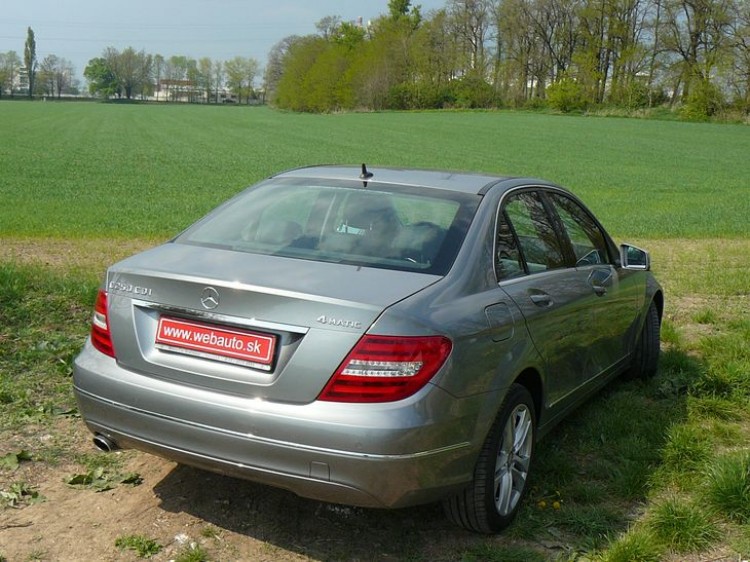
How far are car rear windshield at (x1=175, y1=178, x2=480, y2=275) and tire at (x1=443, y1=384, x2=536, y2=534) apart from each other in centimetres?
72

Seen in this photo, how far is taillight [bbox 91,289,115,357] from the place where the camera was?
12.1 ft

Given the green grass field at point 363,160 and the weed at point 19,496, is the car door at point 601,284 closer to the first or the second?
the weed at point 19,496

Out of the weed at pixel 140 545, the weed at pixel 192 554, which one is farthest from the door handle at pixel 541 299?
the weed at pixel 140 545

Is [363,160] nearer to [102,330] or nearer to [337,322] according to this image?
[102,330]

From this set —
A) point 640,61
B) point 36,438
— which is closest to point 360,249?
point 36,438

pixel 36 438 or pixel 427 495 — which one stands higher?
pixel 427 495

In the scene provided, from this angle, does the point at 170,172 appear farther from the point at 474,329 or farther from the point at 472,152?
the point at 474,329

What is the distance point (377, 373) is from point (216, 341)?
659 mm

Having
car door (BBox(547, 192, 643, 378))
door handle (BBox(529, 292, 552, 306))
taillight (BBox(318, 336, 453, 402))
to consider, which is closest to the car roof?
car door (BBox(547, 192, 643, 378))

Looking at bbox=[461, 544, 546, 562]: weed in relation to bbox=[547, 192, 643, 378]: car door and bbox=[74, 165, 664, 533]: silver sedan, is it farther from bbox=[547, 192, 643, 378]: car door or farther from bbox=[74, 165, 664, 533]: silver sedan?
bbox=[547, 192, 643, 378]: car door

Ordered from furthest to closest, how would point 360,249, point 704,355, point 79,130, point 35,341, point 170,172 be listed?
1. point 79,130
2. point 170,172
3. point 704,355
4. point 35,341
5. point 360,249

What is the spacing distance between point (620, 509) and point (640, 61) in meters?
94.2

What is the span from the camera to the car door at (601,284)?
16.5 ft

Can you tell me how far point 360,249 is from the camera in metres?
3.92
